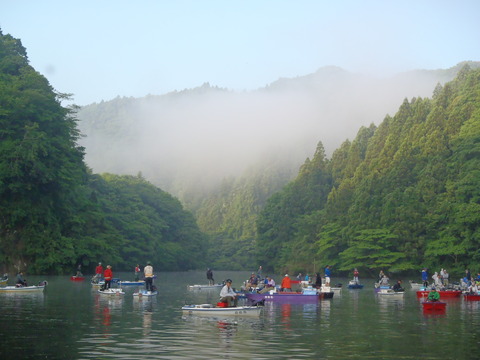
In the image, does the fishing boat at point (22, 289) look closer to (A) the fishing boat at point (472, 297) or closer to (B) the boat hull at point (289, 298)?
(B) the boat hull at point (289, 298)

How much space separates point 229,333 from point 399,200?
7971cm

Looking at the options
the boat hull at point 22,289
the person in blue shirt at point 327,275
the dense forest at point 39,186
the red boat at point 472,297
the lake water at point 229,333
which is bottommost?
the lake water at point 229,333

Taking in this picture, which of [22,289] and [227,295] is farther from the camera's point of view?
[22,289]

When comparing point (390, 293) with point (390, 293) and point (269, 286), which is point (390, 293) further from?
point (269, 286)

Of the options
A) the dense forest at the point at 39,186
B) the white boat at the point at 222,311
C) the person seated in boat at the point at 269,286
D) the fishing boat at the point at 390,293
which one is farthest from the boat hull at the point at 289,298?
the dense forest at the point at 39,186

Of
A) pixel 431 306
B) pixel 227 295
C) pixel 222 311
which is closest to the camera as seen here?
pixel 222 311

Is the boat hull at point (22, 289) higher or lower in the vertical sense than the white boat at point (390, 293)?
higher

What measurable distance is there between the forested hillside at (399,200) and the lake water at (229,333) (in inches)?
2044

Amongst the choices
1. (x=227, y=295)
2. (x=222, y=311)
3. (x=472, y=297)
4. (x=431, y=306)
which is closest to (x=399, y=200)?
(x=472, y=297)

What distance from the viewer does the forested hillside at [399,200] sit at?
305ft

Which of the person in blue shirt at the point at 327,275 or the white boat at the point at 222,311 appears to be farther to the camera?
the person in blue shirt at the point at 327,275

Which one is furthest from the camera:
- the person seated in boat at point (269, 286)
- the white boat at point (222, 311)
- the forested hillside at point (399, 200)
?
the forested hillside at point (399, 200)

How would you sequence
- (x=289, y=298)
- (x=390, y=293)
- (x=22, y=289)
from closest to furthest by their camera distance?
(x=289, y=298)
(x=22, y=289)
(x=390, y=293)

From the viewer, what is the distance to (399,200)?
339 ft
